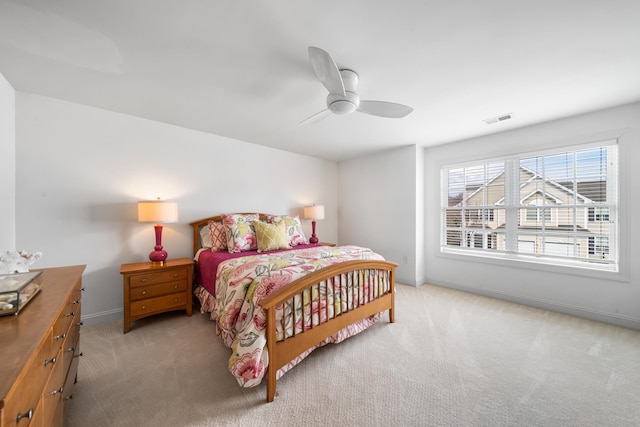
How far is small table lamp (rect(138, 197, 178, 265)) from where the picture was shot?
8.80ft

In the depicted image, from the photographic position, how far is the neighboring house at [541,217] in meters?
2.90

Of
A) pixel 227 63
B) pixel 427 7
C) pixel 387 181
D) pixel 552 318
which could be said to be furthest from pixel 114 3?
pixel 552 318

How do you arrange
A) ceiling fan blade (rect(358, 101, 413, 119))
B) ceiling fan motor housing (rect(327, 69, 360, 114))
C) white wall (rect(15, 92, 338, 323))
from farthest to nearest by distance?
white wall (rect(15, 92, 338, 323)), ceiling fan blade (rect(358, 101, 413, 119)), ceiling fan motor housing (rect(327, 69, 360, 114))

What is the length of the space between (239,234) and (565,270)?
4066 mm

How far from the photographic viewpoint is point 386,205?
14.6 ft

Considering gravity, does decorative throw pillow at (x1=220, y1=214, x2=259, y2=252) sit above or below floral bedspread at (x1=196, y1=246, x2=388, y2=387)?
above

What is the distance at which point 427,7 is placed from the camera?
4.58 feet

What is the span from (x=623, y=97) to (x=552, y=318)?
2.45m

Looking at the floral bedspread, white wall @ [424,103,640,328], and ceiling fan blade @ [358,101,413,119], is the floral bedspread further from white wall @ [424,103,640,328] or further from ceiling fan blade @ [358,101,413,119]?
white wall @ [424,103,640,328]

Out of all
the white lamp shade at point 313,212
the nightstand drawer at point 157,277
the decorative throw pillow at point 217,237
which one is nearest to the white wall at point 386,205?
the white lamp shade at point 313,212

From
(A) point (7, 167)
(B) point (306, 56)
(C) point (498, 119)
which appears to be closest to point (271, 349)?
(B) point (306, 56)

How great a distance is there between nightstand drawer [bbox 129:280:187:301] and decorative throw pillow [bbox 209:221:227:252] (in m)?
0.53

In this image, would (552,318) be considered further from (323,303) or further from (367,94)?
(367,94)

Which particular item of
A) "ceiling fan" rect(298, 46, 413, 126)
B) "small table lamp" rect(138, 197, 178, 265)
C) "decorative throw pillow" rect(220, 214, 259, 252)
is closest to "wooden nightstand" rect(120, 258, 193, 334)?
"small table lamp" rect(138, 197, 178, 265)
